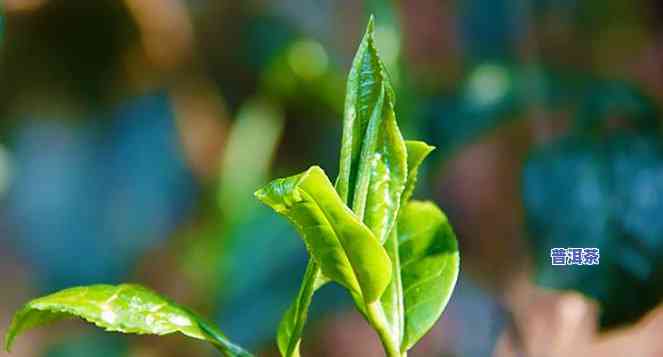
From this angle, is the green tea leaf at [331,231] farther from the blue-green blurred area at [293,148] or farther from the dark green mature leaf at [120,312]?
the blue-green blurred area at [293,148]

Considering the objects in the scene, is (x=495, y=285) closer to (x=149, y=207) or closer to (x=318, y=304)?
(x=318, y=304)

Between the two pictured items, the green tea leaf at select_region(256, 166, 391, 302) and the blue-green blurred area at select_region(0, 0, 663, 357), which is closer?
the green tea leaf at select_region(256, 166, 391, 302)

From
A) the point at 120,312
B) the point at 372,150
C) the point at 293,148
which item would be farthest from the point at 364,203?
the point at 293,148

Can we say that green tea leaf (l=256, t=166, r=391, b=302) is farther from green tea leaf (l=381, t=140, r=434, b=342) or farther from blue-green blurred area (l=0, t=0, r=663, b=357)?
blue-green blurred area (l=0, t=0, r=663, b=357)

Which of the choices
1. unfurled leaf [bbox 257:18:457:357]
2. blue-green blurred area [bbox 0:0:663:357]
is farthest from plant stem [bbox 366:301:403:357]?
blue-green blurred area [bbox 0:0:663:357]

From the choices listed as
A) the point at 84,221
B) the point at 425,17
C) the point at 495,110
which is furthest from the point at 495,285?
the point at 84,221

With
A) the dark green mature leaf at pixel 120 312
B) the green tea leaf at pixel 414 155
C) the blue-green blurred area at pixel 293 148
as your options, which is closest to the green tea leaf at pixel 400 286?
the green tea leaf at pixel 414 155
